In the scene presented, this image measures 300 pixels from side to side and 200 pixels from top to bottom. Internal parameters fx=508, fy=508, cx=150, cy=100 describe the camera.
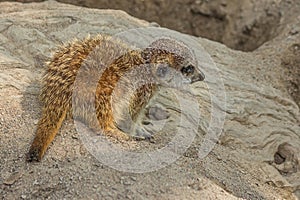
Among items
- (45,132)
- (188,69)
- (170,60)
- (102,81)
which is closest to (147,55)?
(170,60)

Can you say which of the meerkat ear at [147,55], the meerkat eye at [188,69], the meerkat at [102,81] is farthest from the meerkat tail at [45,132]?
the meerkat eye at [188,69]

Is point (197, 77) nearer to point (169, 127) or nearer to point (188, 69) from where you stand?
point (188, 69)

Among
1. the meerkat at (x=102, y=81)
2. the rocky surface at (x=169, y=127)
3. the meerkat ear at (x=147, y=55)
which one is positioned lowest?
the rocky surface at (x=169, y=127)

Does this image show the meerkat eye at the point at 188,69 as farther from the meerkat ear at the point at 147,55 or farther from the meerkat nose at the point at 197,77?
the meerkat ear at the point at 147,55

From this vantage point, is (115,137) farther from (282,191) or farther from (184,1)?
(184,1)

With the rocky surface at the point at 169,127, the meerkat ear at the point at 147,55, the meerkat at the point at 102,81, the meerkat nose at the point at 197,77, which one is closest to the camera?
the rocky surface at the point at 169,127

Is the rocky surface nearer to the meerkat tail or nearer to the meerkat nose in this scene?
the meerkat tail

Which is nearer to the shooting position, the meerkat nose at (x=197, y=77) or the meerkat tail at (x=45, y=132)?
the meerkat tail at (x=45, y=132)

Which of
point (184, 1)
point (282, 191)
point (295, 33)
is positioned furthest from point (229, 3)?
point (282, 191)
